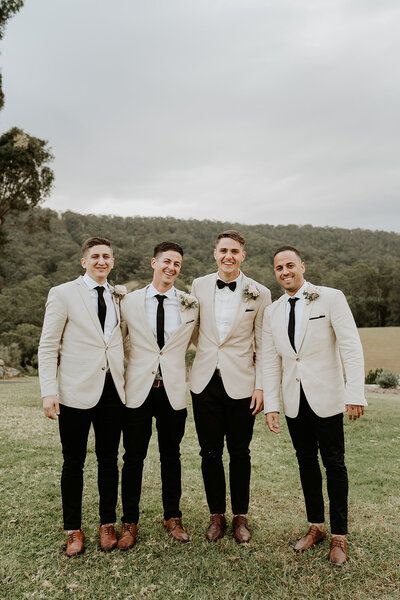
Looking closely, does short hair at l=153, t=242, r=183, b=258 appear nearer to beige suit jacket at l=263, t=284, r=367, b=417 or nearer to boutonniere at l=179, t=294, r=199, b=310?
boutonniere at l=179, t=294, r=199, b=310

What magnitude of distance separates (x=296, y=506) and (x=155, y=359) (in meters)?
2.94

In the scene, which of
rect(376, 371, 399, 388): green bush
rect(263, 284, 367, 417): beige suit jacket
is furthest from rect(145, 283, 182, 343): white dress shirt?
rect(376, 371, 399, 388): green bush

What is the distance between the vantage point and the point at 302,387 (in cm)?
471

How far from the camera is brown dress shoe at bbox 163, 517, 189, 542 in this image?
16.0 ft

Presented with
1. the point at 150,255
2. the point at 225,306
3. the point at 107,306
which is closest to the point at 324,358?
the point at 225,306

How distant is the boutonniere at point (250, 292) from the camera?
16.3 feet

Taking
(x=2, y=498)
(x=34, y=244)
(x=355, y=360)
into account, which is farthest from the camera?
(x=34, y=244)

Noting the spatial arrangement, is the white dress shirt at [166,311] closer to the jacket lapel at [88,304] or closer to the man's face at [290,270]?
the jacket lapel at [88,304]

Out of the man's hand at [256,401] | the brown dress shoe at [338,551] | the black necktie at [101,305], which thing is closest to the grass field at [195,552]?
the brown dress shoe at [338,551]

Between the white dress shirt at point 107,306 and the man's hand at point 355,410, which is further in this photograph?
the white dress shirt at point 107,306

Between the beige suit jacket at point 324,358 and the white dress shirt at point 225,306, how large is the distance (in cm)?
41

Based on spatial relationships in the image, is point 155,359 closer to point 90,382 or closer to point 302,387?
point 90,382

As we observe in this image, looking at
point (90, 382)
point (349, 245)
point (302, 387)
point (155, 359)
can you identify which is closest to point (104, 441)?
point (90, 382)

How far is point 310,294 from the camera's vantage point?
15.4 feet
